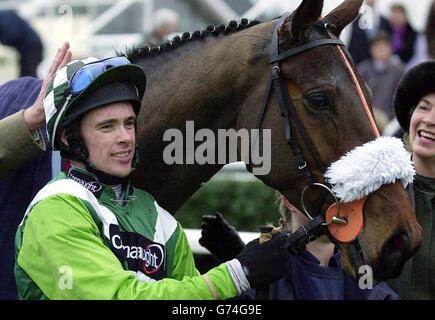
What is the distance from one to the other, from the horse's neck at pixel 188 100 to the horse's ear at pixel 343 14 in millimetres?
278

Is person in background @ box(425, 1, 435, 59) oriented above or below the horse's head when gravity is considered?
above

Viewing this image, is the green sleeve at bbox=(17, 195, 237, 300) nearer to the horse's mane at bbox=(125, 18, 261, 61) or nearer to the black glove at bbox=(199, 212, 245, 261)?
the black glove at bbox=(199, 212, 245, 261)

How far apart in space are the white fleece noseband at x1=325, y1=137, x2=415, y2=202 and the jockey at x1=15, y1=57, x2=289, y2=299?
0.30m

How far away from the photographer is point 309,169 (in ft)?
10.5

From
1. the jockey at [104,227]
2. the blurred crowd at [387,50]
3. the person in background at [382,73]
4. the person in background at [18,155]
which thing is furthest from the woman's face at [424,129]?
the person in background at [382,73]

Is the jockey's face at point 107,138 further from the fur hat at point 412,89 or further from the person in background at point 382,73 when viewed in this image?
the person in background at point 382,73

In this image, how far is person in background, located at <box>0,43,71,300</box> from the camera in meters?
3.36

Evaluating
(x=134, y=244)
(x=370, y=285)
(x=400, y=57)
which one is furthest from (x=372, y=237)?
(x=400, y=57)

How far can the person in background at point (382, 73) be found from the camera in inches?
353

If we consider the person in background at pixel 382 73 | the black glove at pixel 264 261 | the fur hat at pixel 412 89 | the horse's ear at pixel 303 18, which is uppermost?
the person in background at pixel 382 73

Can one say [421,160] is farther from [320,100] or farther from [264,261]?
[264,261]

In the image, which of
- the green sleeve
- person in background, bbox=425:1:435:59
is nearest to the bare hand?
the green sleeve

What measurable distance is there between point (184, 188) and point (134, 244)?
74 centimetres

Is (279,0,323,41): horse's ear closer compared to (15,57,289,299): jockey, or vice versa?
(15,57,289,299): jockey
